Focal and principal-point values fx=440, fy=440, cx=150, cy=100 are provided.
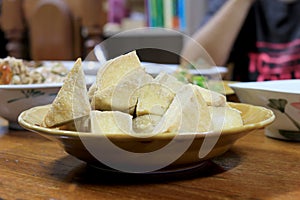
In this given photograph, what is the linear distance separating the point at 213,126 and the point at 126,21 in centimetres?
195

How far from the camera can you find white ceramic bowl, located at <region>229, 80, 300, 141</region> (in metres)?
0.60

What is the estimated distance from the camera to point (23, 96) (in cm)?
72

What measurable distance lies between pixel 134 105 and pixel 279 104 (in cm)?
24

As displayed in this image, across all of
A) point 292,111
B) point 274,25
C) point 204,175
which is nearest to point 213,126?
point 204,175

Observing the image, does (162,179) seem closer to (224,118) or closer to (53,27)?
(224,118)

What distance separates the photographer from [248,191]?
17.0 inches

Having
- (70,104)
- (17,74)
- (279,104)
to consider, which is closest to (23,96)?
(17,74)

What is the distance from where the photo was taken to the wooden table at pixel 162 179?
1.41 ft

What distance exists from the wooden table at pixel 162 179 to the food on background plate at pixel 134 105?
6 centimetres

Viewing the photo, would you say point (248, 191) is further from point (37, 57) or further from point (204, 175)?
point (37, 57)

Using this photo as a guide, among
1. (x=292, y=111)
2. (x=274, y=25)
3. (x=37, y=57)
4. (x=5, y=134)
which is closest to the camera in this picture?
(x=292, y=111)

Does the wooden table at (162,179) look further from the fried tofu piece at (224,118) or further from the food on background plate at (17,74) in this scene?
the food on background plate at (17,74)

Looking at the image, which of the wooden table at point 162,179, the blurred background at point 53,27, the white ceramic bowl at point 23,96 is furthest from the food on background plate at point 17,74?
the blurred background at point 53,27

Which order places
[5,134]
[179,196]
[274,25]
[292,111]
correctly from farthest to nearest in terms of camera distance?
[274,25] → [5,134] → [292,111] → [179,196]
